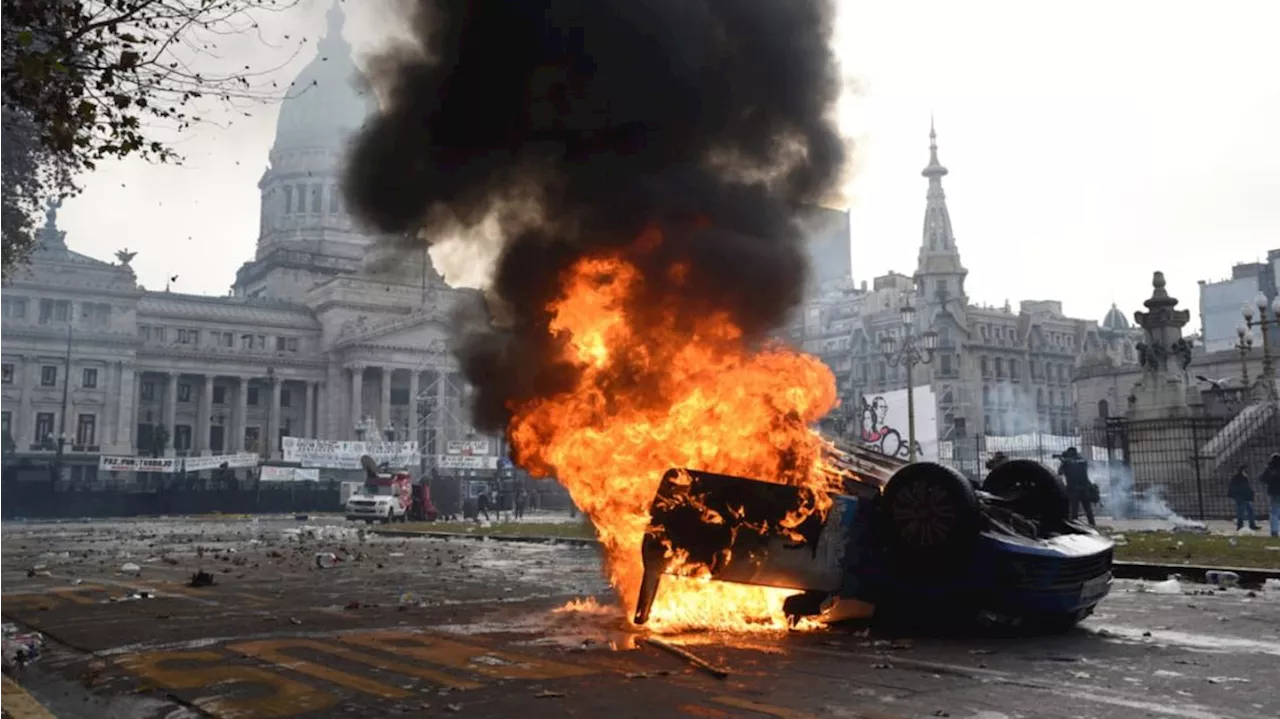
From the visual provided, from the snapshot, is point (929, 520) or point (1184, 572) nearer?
point (929, 520)

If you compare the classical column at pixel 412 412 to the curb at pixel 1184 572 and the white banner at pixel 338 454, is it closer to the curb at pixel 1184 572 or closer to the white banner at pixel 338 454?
the white banner at pixel 338 454

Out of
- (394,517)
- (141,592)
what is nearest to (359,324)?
(394,517)

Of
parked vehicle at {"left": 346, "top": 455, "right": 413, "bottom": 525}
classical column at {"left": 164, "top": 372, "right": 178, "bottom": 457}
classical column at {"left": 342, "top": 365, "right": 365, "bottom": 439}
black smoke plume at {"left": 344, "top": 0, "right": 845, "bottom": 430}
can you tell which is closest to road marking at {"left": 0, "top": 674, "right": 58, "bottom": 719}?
black smoke plume at {"left": 344, "top": 0, "right": 845, "bottom": 430}

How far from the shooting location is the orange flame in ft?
29.0

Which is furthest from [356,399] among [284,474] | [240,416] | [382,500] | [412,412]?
[382,500]

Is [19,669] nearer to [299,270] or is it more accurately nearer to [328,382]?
[328,382]

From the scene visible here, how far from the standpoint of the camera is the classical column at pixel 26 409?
83.6 metres

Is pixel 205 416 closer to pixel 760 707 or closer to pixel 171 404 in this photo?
pixel 171 404

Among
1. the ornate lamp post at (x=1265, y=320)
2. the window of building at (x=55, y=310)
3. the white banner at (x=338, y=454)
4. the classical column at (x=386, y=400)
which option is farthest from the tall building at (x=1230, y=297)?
the window of building at (x=55, y=310)

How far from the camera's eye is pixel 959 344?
10106cm

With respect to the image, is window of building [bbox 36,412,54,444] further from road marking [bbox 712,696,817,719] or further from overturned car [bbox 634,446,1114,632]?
road marking [bbox 712,696,817,719]

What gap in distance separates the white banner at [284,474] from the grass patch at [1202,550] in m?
48.0

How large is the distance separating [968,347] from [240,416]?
75.9m

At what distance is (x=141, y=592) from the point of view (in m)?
12.6
